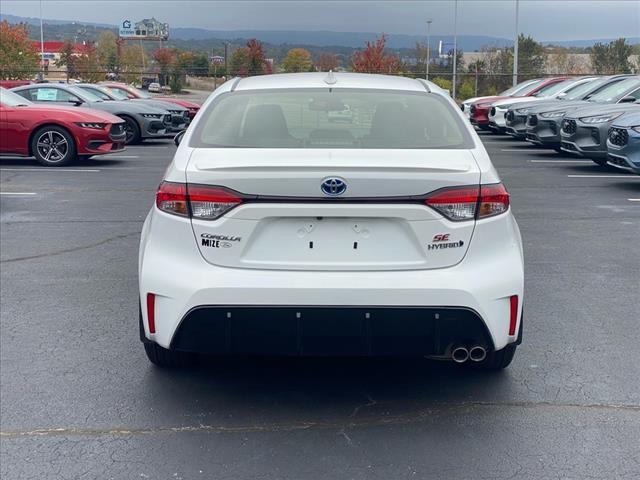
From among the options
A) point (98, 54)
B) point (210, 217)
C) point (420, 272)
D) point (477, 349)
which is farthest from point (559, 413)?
point (98, 54)

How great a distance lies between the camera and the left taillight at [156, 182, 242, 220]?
411cm

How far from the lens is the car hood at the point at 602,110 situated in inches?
570

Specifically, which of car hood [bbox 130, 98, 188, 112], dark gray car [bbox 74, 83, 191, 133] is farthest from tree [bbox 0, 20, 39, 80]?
dark gray car [bbox 74, 83, 191, 133]

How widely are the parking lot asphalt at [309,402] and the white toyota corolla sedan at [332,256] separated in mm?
408

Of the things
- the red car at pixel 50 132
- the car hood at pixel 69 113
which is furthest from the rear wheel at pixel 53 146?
the car hood at pixel 69 113

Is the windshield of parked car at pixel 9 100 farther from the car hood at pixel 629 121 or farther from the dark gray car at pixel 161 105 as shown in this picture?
the car hood at pixel 629 121

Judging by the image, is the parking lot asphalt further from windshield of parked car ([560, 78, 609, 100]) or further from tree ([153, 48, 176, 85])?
tree ([153, 48, 176, 85])

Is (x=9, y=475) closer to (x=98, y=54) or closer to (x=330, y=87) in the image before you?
(x=330, y=87)

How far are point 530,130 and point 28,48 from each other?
40.1 metres

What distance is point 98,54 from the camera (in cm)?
5844

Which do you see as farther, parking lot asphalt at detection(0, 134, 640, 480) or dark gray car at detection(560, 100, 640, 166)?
dark gray car at detection(560, 100, 640, 166)

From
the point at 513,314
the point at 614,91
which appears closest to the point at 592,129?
the point at 614,91

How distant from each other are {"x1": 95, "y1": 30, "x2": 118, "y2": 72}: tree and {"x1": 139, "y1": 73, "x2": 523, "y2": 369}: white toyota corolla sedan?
46393mm

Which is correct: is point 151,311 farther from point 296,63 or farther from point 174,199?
point 296,63
